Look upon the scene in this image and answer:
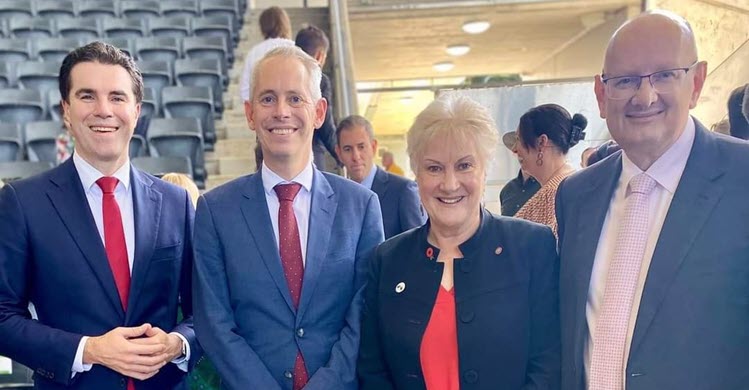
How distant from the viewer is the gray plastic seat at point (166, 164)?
5.20 meters

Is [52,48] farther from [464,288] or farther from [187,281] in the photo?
[464,288]

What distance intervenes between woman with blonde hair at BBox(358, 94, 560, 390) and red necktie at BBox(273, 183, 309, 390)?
18 centimetres

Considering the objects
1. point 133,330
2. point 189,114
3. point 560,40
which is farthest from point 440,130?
point 560,40

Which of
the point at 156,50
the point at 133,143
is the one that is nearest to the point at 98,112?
the point at 133,143

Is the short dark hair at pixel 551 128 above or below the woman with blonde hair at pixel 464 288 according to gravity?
above

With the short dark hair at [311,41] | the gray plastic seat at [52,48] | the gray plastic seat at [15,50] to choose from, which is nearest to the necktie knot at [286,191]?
the short dark hair at [311,41]

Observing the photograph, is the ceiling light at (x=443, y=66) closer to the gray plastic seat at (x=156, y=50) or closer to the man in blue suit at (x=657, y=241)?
the gray plastic seat at (x=156, y=50)

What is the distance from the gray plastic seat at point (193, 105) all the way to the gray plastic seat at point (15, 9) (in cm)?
352

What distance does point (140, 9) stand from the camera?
9.09m

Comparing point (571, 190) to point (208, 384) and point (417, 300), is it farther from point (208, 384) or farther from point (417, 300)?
point (208, 384)

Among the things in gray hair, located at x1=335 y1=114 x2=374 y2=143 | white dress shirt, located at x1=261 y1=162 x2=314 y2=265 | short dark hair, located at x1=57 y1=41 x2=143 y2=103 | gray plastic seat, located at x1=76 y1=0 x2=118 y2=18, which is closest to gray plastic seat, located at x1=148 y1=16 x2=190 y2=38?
gray plastic seat, located at x1=76 y1=0 x2=118 y2=18

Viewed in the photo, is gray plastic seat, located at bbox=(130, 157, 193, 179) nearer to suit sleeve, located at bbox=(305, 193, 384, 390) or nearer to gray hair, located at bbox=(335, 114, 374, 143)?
gray hair, located at bbox=(335, 114, 374, 143)

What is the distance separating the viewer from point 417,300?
5.30 feet

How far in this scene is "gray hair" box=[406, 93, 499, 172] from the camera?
5.26ft
